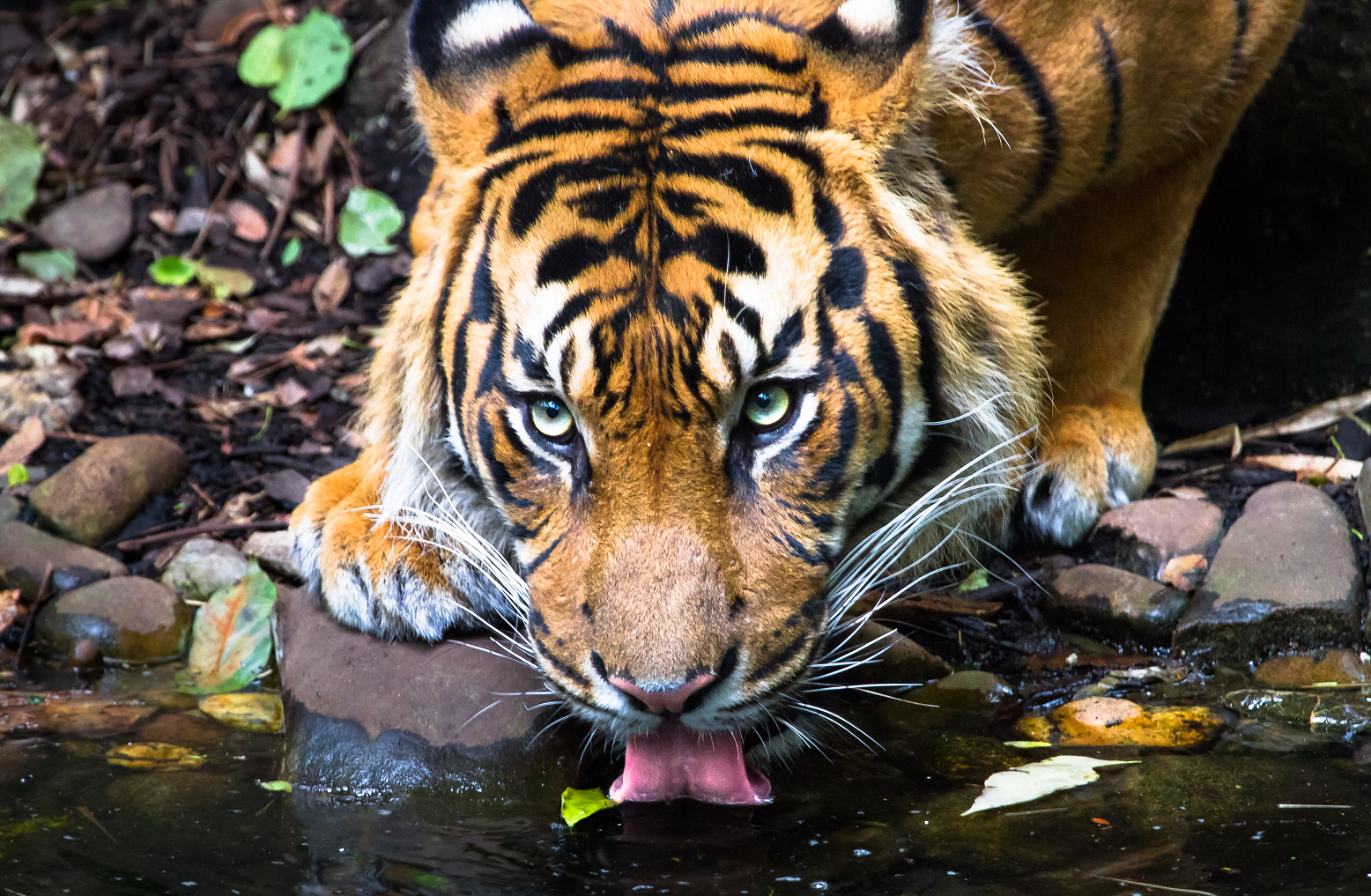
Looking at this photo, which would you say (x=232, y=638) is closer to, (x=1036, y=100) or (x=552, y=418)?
(x=552, y=418)

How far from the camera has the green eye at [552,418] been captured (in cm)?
241

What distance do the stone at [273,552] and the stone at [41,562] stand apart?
0.35 metres

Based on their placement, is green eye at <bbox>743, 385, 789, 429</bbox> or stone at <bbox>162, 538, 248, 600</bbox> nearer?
green eye at <bbox>743, 385, 789, 429</bbox>

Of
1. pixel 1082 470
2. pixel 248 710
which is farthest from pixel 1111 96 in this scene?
pixel 248 710

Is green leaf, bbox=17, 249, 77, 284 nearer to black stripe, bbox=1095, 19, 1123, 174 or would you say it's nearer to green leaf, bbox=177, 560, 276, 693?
green leaf, bbox=177, 560, 276, 693

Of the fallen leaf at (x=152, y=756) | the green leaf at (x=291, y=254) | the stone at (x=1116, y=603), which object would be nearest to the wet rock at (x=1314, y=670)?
the stone at (x=1116, y=603)

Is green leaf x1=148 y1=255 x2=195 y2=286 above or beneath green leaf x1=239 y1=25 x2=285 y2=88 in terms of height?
beneath

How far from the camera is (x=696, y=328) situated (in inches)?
89.7

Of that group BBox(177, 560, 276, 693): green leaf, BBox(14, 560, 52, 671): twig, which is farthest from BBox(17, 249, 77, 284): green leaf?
BBox(177, 560, 276, 693): green leaf

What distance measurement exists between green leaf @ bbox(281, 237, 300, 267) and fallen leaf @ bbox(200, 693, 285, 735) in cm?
256

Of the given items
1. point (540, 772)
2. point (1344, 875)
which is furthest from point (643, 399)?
point (1344, 875)

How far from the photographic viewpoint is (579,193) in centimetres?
245

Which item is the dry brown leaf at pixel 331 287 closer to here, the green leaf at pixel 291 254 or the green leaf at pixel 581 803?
the green leaf at pixel 291 254

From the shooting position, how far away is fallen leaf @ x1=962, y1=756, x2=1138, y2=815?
2307 mm
